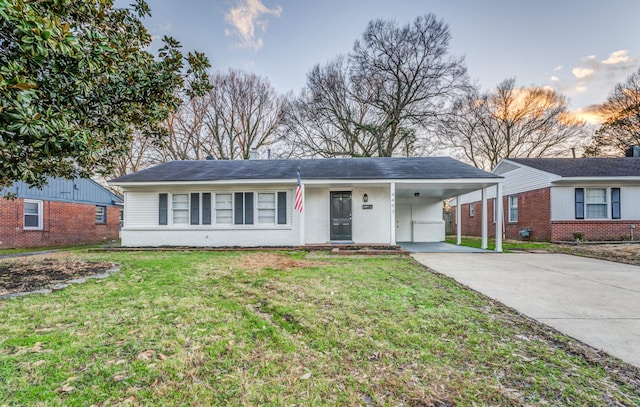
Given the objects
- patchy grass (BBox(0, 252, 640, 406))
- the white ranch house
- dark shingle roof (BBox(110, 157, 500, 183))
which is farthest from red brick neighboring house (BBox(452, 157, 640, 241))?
patchy grass (BBox(0, 252, 640, 406))

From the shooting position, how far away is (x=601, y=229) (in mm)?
13836

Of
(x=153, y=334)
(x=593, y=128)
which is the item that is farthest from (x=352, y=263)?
(x=593, y=128)

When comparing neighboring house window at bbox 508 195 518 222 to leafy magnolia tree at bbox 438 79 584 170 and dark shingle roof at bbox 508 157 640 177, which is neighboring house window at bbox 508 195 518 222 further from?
leafy magnolia tree at bbox 438 79 584 170

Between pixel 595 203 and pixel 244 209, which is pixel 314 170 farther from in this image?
pixel 595 203

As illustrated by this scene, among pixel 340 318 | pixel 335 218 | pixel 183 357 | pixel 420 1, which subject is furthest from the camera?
pixel 420 1

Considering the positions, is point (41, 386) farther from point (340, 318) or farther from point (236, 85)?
point (236, 85)

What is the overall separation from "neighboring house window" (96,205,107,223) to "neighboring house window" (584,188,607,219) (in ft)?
88.7

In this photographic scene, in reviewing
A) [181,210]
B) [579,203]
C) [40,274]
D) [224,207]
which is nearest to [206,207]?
[224,207]

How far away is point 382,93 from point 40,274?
22.9 m

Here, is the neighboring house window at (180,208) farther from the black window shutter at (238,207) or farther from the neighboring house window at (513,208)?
the neighboring house window at (513,208)

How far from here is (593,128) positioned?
79.0ft

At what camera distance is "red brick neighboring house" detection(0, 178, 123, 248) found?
13430 mm

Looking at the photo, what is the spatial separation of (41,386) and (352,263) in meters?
6.35

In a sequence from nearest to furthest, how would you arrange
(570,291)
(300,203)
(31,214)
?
1. (570,291)
2. (300,203)
3. (31,214)
